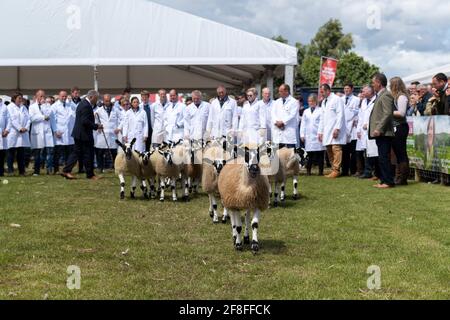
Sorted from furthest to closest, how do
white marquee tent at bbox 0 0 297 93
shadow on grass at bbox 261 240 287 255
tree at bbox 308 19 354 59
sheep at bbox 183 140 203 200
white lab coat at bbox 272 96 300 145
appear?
tree at bbox 308 19 354 59 < white marquee tent at bbox 0 0 297 93 < white lab coat at bbox 272 96 300 145 < sheep at bbox 183 140 203 200 < shadow on grass at bbox 261 240 287 255

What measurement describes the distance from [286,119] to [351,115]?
3.35 m

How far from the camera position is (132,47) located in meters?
20.6

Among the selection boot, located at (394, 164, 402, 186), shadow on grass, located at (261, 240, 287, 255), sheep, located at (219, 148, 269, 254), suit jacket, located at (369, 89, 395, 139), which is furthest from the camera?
boot, located at (394, 164, 402, 186)

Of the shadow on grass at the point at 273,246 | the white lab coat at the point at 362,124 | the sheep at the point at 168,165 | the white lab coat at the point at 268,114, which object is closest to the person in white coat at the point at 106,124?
the white lab coat at the point at 268,114

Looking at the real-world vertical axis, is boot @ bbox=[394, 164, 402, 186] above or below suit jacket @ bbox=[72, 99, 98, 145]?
below

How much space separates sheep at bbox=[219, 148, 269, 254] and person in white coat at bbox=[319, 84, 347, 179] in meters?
9.70

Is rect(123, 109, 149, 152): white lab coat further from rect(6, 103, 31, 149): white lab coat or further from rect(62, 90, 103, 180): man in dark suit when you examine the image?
rect(6, 103, 31, 149): white lab coat

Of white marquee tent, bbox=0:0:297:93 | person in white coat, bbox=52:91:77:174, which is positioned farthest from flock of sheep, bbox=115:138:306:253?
white marquee tent, bbox=0:0:297:93

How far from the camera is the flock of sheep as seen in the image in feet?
26.9

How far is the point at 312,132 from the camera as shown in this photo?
62.7 feet

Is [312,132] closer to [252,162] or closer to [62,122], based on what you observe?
[62,122]

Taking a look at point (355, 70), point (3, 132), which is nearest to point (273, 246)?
point (3, 132)
